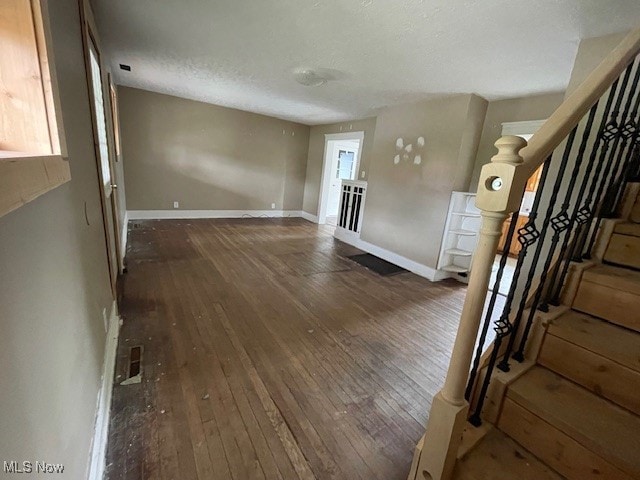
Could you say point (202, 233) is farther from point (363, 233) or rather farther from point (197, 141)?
point (363, 233)

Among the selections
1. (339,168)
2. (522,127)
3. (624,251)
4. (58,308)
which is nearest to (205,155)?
(339,168)

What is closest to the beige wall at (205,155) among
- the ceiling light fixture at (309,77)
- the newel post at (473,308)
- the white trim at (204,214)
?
the white trim at (204,214)

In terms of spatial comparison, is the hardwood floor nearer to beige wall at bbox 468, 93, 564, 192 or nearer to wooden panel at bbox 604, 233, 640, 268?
wooden panel at bbox 604, 233, 640, 268

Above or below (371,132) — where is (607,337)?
below

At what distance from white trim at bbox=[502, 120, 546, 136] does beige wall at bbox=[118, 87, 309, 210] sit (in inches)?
188

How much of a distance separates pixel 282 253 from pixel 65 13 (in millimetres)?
3477

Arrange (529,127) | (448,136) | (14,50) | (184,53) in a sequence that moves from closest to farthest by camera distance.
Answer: (14,50) → (184,53) → (529,127) → (448,136)

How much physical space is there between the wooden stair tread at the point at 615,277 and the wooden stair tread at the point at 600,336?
166 mm

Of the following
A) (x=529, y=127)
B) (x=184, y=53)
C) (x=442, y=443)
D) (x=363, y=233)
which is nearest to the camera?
(x=442, y=443)

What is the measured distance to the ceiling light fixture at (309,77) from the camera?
10.3 ft

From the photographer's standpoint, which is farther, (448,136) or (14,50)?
(448,136)

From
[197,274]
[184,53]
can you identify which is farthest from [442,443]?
[184,53]

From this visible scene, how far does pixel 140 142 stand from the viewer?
5.27 metres

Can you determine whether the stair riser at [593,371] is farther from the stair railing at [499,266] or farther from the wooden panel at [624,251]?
the wooden panel at [624,251]
